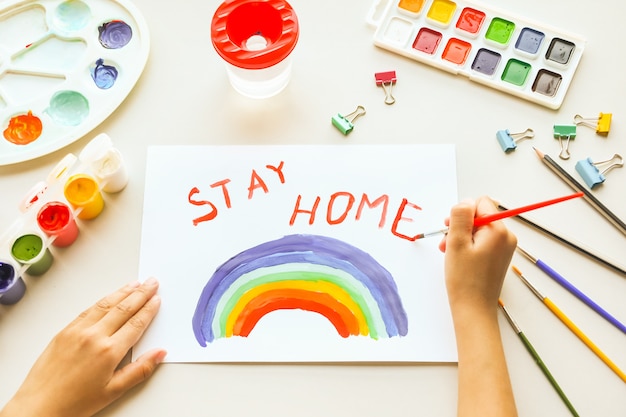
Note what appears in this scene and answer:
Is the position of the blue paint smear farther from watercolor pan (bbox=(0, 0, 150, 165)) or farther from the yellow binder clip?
the yellow binder clip

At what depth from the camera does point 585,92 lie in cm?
95

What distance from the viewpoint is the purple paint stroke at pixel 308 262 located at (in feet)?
2.76

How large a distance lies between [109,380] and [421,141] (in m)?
0.55

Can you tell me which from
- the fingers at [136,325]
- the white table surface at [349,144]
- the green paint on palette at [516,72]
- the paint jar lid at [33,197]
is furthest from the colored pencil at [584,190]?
the paint jar lid at [33,197]

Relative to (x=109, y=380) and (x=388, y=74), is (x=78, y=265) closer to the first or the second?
(x=109, y=380)

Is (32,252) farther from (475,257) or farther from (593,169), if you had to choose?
(593,169)

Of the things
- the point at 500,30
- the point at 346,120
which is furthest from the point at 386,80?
the point at 500,30

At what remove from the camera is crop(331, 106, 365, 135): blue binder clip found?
929 mm

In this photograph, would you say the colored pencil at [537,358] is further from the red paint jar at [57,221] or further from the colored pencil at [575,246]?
the red paint jar at [57,221]

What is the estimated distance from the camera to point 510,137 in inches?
36.4

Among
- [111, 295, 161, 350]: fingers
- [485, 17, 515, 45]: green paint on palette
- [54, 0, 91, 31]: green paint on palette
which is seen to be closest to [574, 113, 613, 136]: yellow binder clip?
[485, 17, 515, 45]: green paint on palette

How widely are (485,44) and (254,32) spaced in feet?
1.18

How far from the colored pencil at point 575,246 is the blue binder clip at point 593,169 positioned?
10cm

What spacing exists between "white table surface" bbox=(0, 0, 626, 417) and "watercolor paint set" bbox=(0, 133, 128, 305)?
2 cm
